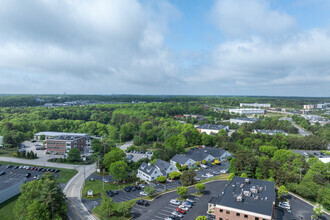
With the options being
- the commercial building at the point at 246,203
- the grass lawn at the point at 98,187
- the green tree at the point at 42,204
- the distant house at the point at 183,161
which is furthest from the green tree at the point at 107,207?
the distant house at the point at 183,161

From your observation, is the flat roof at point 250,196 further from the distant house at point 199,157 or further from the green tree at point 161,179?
the distant house at point 199,157

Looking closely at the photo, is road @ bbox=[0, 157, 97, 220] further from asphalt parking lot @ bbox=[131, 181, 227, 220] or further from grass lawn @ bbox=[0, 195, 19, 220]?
grass lawn @ bbox=[0, 195, 19, 220]

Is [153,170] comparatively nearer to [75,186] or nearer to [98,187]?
[98,187]

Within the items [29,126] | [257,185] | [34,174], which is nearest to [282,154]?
[257,185]

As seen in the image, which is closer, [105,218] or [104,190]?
[105,218]

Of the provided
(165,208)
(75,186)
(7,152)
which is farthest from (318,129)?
Result: (7,152)

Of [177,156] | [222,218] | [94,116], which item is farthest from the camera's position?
[94,116]

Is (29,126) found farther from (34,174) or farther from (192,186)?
(192,186)
